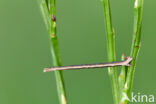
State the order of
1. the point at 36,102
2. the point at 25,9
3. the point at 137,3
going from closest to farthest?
the point at 137,3, the point at 36,102, the point at 25,9

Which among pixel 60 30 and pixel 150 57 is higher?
pixel 60 30

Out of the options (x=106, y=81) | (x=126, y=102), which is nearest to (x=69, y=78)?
(x=106, y=81)

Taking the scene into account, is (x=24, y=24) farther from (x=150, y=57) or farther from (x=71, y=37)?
(x=150, y=57)

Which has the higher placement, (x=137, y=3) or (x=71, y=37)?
(x=137, y=3)

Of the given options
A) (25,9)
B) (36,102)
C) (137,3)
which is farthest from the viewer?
(25,9)

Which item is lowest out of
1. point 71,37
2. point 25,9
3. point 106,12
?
point 71,37

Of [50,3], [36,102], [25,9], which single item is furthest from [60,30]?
[50,3]

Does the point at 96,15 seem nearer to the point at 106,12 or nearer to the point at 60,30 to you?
the point at 60,30

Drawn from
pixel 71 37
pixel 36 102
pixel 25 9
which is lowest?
pixel 36 102

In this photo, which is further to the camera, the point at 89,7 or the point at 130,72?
the point at 89,7
